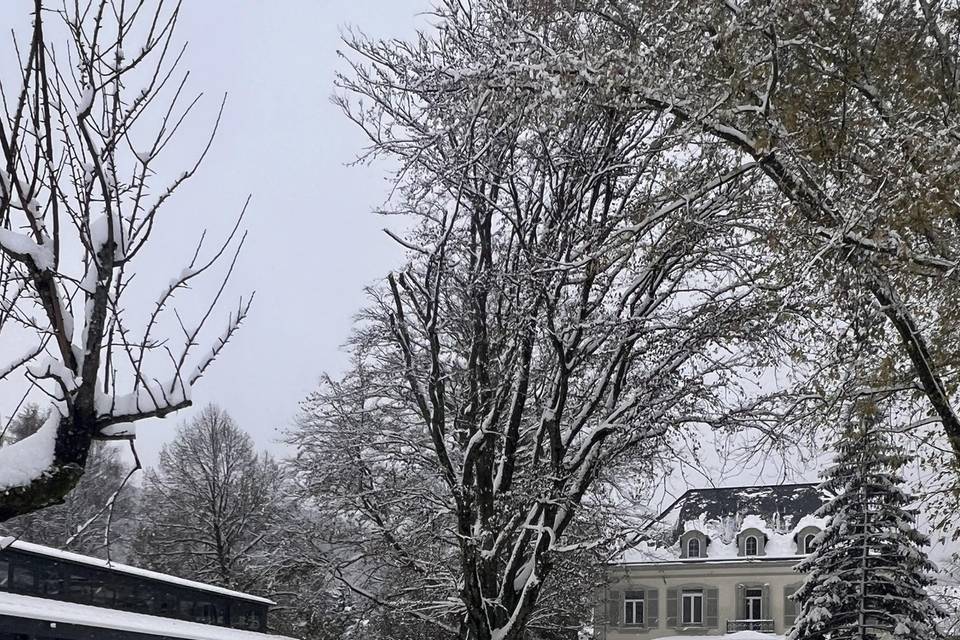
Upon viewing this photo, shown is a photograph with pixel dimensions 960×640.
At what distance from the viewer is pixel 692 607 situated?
43.0 m

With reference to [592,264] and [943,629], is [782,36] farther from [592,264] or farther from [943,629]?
[943,629]

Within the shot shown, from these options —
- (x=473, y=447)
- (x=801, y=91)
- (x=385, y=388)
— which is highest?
(x=801, y=91)

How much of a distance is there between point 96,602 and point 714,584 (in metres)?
28.6

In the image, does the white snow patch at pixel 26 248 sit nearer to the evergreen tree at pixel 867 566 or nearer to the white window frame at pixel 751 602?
the evergreen tree at pixel 867 566

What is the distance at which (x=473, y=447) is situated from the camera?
11883mm

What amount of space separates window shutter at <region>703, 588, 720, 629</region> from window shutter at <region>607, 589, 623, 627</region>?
3788 mm

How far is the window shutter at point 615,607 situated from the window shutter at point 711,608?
12.4 ft

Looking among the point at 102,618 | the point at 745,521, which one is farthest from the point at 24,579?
the point at 745,521

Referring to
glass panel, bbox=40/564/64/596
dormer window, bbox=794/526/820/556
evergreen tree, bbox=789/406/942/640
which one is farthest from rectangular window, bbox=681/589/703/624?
glass panel, bbox=40/564/64/596

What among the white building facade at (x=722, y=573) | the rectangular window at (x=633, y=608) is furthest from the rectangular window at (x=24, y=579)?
the rectangular window at (x=633, y=608)

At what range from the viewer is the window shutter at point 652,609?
43406 mm

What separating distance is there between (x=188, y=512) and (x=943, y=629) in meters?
25.4

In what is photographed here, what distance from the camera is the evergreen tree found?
23.8m

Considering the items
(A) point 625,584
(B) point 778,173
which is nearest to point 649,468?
(B) point 778,173
